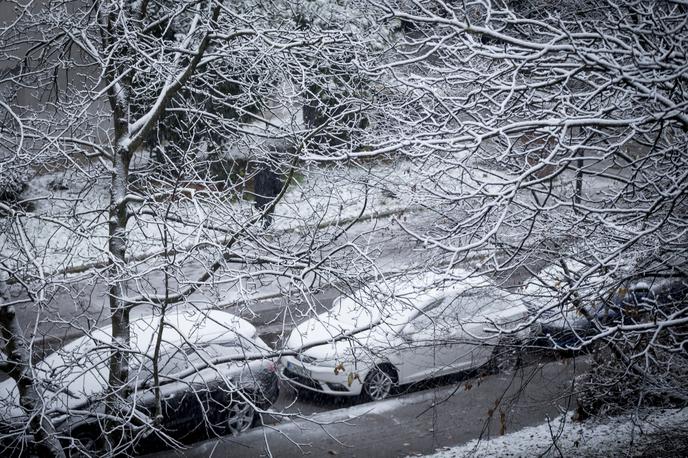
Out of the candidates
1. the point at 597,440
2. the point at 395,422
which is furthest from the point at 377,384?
the point at 597,440

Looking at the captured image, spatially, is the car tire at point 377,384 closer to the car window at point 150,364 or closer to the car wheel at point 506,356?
the car window at point 150,364

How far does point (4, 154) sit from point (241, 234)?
3093mm

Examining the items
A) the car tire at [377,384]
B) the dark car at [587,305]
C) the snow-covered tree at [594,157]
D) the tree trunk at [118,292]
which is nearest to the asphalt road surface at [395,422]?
the car tire at [377,384]

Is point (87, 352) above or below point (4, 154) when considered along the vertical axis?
below

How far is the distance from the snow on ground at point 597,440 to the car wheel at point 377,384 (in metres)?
1.58

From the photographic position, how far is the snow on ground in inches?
290

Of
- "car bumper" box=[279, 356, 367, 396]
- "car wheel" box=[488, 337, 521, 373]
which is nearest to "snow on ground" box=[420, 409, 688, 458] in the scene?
"car wheel" box=[488, 337, 521, 373]

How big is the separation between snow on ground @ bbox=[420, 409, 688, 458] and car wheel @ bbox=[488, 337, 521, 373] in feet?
3.22

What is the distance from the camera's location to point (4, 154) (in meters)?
7.38

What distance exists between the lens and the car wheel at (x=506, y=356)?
20.7 feet

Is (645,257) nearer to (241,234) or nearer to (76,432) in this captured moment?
(241,234)

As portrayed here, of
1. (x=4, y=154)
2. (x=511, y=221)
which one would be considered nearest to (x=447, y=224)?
(x=511, y=221)

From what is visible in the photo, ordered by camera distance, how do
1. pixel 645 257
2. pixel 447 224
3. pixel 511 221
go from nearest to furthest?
pixel 645 257
pixel 511 221
pixel 447 224

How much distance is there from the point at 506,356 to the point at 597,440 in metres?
2.88
